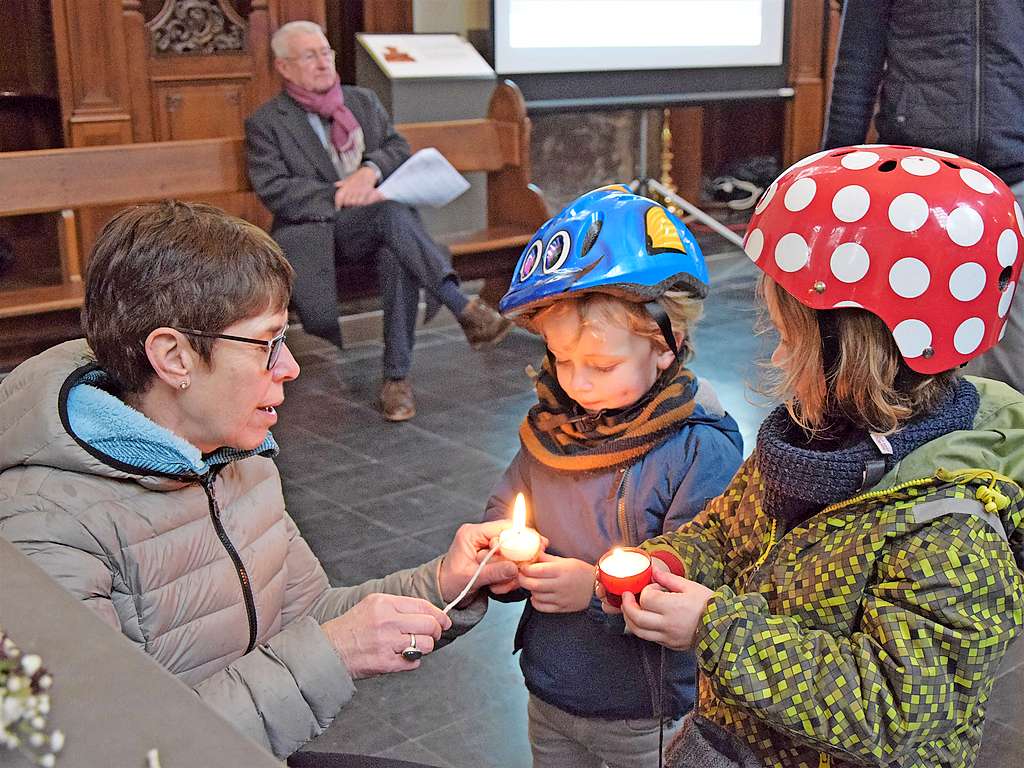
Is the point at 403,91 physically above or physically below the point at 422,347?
above

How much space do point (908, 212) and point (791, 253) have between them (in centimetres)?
16

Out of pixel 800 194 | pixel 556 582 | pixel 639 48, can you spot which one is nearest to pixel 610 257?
pixel 800 194

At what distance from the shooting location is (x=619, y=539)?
210 cm

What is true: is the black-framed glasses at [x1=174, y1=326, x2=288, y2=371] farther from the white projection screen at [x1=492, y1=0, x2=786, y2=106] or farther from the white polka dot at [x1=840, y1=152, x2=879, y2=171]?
the white projection screen at [x1=492, y1=0, x2=786, y2=106]

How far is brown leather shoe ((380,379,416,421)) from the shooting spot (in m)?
5.33

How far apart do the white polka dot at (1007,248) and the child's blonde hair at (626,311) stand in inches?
23.5

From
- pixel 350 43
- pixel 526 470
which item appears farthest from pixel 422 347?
pixel 526 470

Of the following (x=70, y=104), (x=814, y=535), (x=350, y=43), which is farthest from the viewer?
(x=350, y=43)

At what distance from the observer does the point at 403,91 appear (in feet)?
23.7

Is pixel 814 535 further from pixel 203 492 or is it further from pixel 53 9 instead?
pixel 53 9

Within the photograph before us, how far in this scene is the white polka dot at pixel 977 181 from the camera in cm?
161

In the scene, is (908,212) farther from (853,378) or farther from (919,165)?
(853,378)

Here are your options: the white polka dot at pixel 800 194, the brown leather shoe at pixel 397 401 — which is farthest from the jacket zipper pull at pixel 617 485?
the brown leather shoe at pixel 397 401

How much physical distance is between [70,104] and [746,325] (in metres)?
3.89
